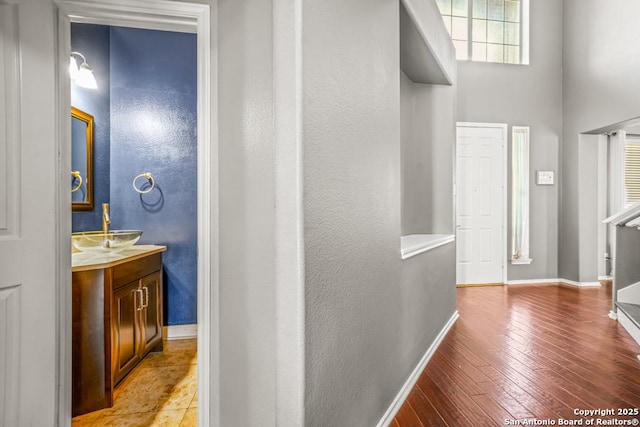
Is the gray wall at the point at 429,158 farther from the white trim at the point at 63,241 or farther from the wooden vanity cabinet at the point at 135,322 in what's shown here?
the white trim at the point at 63,241

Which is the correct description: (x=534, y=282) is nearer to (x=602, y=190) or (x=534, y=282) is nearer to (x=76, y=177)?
(x=602, y=190)

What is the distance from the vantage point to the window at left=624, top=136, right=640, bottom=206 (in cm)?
539

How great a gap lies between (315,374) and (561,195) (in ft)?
18.0

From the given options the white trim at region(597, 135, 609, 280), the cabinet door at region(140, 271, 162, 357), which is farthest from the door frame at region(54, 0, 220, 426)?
the white trim at region(597, 135, 609, 280)

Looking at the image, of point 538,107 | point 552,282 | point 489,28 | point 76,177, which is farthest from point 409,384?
point 489,28

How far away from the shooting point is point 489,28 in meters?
5.11

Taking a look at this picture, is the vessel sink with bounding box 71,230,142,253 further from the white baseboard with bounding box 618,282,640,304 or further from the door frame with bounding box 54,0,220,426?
the white baseboard with bounding box 618,282,640,304

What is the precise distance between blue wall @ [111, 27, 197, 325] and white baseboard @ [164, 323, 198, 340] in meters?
0.05

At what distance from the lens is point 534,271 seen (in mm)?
5086

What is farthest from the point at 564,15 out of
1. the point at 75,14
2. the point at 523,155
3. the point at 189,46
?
the point at 75,14

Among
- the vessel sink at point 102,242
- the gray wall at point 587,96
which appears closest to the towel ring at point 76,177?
the vessel sink at point 102,242

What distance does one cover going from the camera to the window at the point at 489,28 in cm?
500

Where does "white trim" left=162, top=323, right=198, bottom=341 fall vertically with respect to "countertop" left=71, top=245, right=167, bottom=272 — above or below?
below

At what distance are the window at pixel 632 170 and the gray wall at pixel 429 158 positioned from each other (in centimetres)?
423
